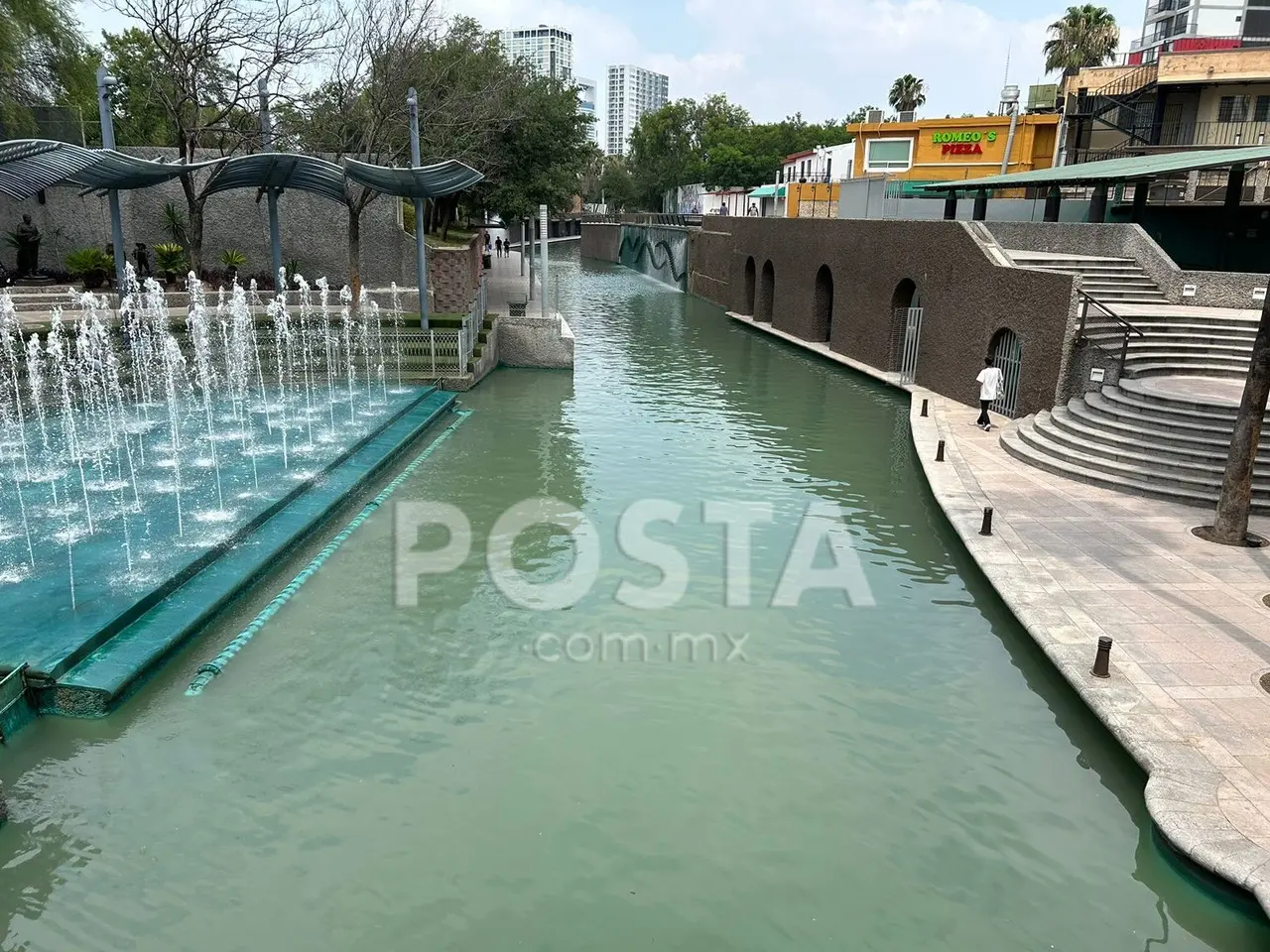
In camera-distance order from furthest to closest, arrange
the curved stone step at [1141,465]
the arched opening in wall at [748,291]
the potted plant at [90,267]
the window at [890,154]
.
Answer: the window at [890,154], the arched opening in wall at [748,291], the potted plant at [90,267], the curved stone step at [1141,465]

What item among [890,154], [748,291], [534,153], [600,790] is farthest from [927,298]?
[890,154]

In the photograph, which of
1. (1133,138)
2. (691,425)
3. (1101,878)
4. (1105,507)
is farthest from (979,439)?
(1133,138)

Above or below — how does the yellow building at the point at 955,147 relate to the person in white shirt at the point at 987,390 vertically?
above

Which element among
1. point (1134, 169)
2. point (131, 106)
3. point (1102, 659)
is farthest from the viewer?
point (131, 106)

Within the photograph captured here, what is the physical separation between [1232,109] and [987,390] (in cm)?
2257

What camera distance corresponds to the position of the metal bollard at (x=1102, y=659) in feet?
25.9

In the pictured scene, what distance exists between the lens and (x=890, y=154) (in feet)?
131

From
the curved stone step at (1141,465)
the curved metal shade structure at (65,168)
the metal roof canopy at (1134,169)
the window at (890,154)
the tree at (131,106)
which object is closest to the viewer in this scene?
the curved stone step at (1141,465)

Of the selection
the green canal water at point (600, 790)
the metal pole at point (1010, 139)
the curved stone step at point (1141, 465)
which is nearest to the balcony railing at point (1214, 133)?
the metal pole at point (1010, 139)

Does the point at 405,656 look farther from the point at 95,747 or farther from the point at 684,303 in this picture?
the point at 684,303

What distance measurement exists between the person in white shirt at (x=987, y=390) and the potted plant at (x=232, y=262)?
21494 mm

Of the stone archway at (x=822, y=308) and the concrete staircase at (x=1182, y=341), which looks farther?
the stone archway at (x=822, y=308)

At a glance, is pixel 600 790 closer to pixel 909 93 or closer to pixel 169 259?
pixel 169 259

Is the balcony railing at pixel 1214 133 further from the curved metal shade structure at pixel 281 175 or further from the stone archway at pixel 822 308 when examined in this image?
the curved metal shade structure at pixel 281 175
